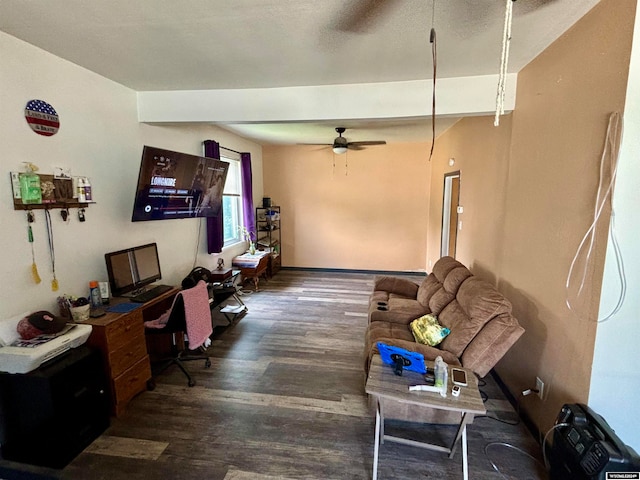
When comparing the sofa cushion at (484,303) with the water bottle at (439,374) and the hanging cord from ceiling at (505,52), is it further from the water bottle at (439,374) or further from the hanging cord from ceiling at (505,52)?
the hanging cord from ceiling at (505,52)

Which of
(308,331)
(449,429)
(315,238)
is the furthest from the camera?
(315,238)

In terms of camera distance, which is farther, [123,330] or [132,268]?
[132,268]

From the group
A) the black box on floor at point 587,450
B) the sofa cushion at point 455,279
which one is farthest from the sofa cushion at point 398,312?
the black box on floor at point 587,450

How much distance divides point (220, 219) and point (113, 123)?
1761 millimetres

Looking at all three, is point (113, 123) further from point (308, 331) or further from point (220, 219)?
point (308, 331)

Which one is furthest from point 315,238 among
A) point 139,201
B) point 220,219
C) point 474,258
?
point 139,201

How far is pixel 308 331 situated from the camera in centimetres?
372

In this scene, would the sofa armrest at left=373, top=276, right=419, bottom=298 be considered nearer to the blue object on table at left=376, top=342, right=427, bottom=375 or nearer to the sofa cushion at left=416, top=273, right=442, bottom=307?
the sofa cushion at left=416, top=273, right=442, bottom=307

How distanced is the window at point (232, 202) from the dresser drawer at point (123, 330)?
8.73ft

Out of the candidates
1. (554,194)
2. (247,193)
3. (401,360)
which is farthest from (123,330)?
(247,193)

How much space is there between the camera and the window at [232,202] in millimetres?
5105

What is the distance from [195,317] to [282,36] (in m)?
2.20

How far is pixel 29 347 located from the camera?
1.85m

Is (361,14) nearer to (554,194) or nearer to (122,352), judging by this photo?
(554,194)
